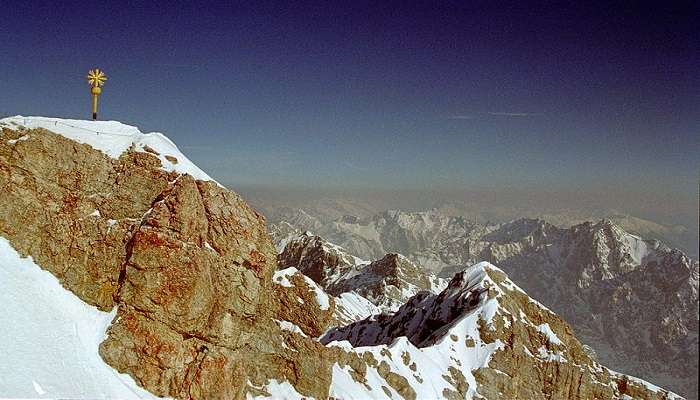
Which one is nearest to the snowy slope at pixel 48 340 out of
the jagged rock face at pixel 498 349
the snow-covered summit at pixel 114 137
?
the snow-covered summit at pixel 114 137

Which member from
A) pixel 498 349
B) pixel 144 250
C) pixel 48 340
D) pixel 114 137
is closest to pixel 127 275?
pixel 144 250

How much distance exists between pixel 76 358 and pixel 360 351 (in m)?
58.4

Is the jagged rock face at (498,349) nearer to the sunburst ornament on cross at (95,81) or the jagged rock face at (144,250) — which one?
the jagged rock face at (144,250)

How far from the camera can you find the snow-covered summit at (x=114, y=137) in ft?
185

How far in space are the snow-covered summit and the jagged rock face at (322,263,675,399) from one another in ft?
200

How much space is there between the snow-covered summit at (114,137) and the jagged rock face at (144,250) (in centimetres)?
112

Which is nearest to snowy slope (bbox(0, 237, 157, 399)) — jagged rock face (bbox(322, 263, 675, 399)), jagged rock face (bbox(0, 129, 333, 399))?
jagged rock face (bbox(0, 129, 333, 399))

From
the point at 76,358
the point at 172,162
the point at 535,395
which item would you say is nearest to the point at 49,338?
the point at 76,358

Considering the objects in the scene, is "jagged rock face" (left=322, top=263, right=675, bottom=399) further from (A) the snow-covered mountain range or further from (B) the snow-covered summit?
(B) the snow-covered summit

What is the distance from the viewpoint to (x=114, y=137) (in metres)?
61.0

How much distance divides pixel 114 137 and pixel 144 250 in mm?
17125

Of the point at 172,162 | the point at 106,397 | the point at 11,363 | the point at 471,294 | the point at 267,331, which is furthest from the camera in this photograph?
the point at 471,294

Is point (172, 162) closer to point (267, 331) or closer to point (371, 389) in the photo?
point (267, 331)

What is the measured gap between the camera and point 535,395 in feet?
387
